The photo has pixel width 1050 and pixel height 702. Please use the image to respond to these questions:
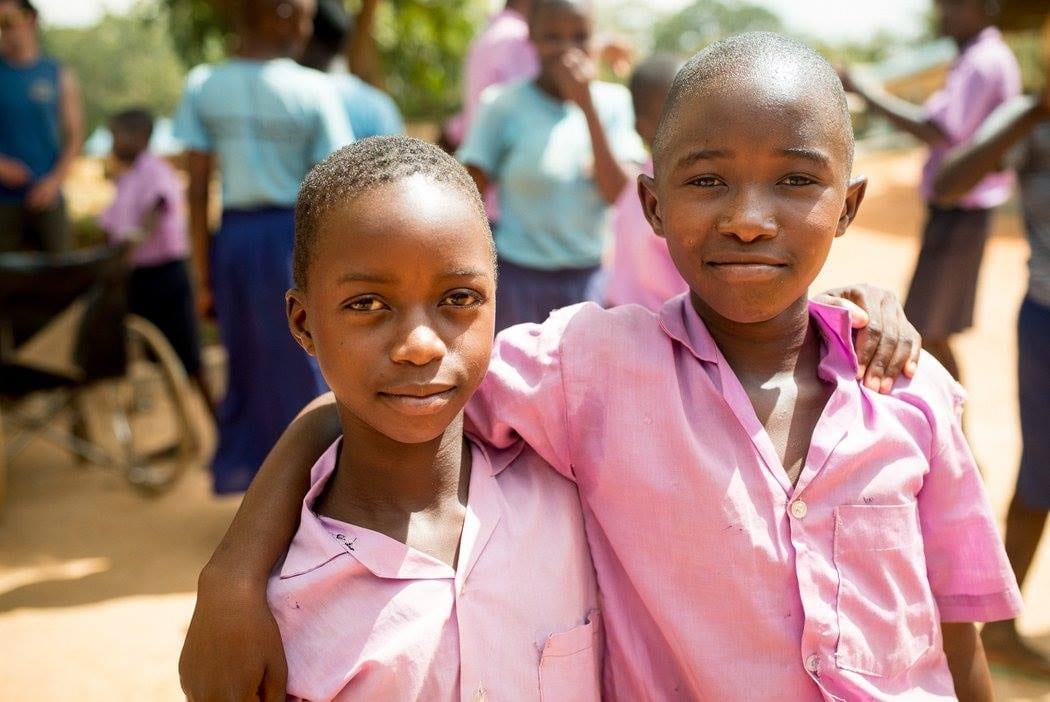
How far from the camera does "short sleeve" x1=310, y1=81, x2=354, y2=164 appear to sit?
157 inches

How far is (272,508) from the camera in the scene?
1.60 m

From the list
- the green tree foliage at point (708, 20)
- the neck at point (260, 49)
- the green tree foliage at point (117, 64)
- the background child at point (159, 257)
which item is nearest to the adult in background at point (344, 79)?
the neck at point (260, 49)

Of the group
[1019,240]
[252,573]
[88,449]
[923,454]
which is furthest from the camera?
[1019,240]

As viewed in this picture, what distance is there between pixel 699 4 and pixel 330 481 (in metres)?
68.9

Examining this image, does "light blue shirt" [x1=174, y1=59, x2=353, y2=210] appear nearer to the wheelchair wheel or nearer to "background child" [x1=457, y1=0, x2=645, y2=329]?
"background child" [x1=457, y1=0, x2=645, y2=329]

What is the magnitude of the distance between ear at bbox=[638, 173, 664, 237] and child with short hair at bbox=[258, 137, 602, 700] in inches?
12.1

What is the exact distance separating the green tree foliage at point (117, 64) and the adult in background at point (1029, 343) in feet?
119

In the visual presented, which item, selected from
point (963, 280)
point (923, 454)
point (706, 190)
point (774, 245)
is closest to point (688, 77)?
point (706, 190)

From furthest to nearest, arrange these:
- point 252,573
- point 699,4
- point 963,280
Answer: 1. point 699,4
2. point 963,280
3. point 252,573

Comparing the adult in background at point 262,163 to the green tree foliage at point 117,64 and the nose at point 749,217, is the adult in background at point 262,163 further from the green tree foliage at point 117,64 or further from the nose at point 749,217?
the green tree foliage at point 117,64

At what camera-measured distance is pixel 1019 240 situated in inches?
539

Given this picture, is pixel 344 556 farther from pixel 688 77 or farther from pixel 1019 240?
pixel 1019 240

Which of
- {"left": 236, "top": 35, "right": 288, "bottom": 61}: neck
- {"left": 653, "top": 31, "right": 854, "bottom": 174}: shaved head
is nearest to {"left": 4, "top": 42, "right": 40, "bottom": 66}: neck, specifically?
{"left": 236, "top": 35, "right": 288, "bottom": 61}: neck

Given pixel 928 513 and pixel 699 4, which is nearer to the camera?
pixel 928 513
